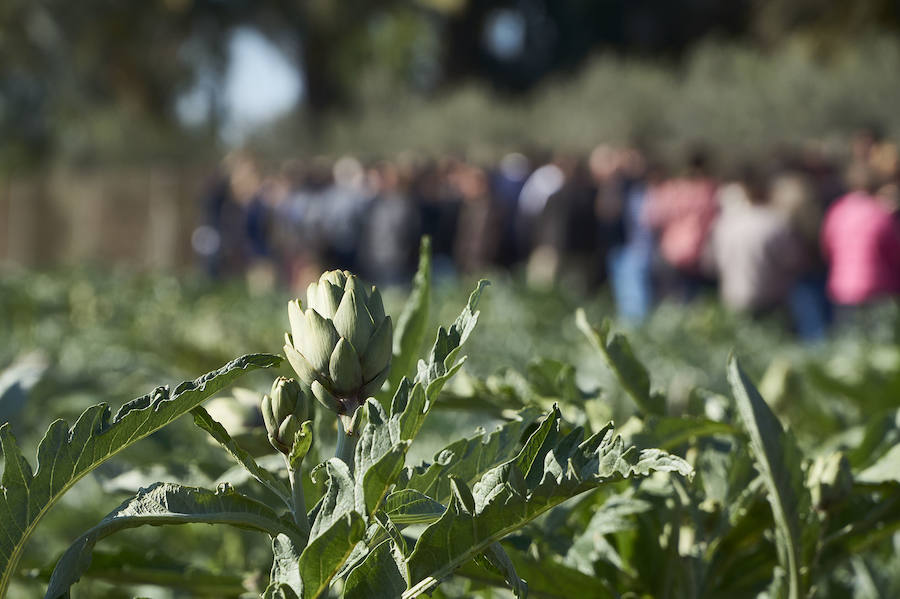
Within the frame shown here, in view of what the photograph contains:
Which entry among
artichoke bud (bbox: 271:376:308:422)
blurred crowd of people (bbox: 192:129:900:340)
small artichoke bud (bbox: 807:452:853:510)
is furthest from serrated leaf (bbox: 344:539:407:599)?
blurred crowd of people (bbox: 192:129:900:340)

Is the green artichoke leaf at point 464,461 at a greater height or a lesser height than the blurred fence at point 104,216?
greater

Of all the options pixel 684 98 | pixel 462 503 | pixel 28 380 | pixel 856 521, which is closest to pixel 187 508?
pixel 462 503

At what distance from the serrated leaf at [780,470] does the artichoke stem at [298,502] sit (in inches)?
12.5

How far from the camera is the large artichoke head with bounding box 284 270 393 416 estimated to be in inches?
26.6

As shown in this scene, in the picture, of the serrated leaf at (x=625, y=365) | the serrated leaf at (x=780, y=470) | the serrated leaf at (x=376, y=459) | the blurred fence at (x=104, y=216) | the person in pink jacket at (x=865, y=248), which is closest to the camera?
the serrated leaf at (x=376, y=459)

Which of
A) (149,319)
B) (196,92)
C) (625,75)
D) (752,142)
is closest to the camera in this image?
(149,319)

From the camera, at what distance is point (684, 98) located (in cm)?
1437

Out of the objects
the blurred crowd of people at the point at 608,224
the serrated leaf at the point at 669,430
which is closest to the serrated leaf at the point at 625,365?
the serrated leaf at the point at 669,430

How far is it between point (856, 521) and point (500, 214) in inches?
339

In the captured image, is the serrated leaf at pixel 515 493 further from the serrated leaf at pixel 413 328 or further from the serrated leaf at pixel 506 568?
the serrated leaf at pixel 413 328

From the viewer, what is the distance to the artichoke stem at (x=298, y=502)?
69 centimetres

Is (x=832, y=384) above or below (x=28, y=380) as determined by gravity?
below

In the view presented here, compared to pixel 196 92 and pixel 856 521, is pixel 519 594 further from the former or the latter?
pixel 196 92

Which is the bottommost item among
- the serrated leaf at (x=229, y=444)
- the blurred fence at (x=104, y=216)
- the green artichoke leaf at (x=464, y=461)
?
the blurred fence at (x=104, y=216)
